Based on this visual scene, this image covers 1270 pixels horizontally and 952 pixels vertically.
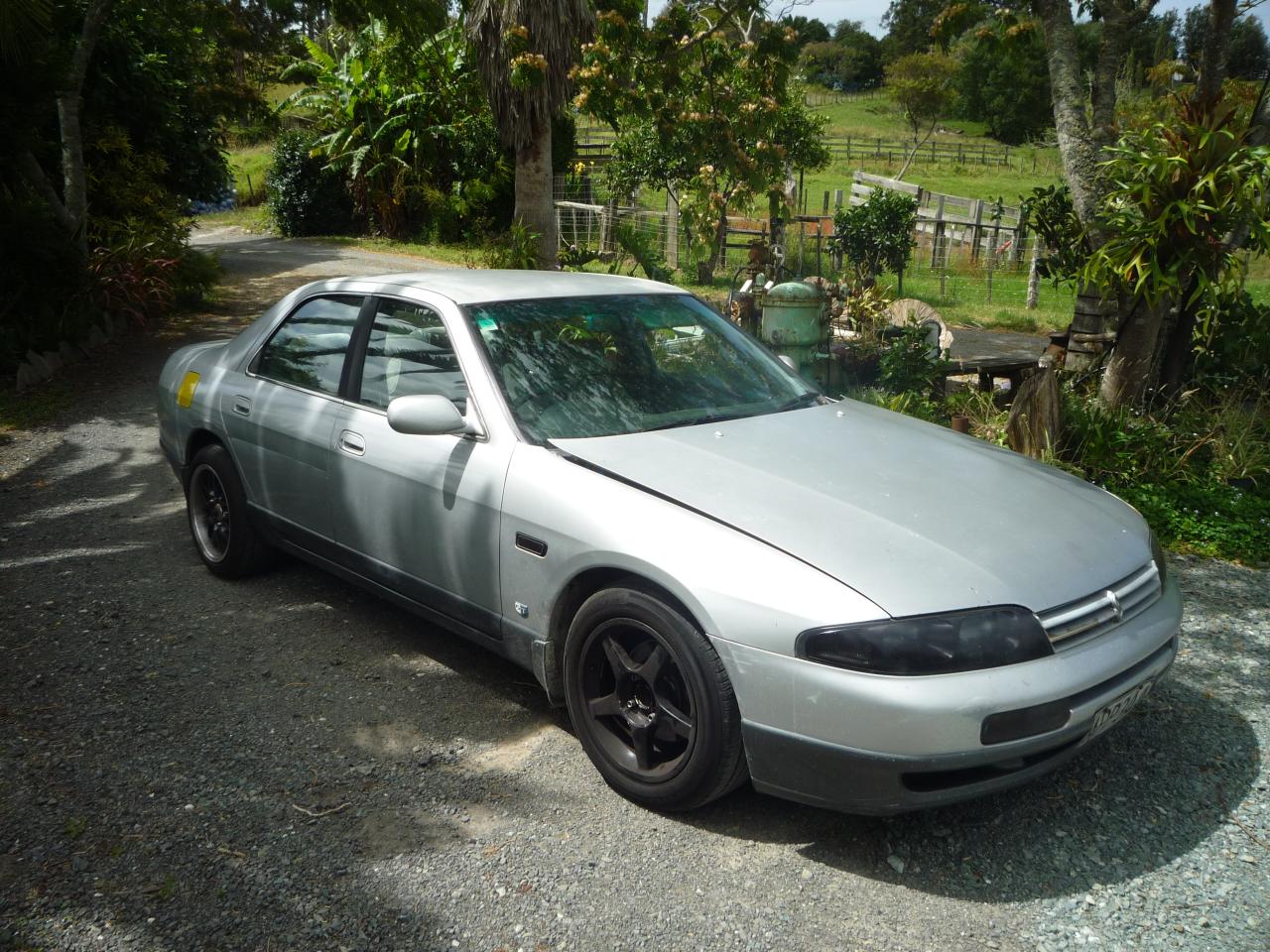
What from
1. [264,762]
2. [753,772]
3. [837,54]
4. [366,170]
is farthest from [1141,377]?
[837,54]

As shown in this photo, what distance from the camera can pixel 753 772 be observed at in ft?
9.60

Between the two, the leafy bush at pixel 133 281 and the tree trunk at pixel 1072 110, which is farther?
the leafy bush at pixel 133 281

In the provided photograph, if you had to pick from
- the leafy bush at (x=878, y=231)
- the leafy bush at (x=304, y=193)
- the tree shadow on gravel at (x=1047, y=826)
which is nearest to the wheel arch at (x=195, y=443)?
the tree shadow on gravel at (x=1047, y=826)

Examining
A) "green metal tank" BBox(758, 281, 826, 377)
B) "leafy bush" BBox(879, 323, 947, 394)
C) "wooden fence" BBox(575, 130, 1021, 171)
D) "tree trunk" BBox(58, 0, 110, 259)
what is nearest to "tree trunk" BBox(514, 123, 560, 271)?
"tree trunk" BBox(58, 0, 110, 259)

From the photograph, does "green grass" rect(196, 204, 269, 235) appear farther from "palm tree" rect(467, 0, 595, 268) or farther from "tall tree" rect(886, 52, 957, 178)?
"tall tree" rect(886, 52, 957, 178)

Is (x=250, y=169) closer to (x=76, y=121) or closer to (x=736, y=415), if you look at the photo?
(x=76, y=121)

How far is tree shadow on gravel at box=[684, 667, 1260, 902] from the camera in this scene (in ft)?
Answer: 9.76

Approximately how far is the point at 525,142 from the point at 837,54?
78137mm

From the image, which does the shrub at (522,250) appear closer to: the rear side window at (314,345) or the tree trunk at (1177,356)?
the tree trunk at (1177,356)

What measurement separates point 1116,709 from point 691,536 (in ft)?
4.37

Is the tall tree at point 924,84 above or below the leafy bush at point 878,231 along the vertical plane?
above

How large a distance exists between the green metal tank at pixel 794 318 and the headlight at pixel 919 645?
17.9ft

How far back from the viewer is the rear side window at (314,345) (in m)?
4.42

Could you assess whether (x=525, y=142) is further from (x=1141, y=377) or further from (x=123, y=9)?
(x=1141, y=377)
